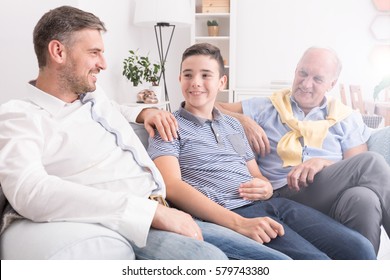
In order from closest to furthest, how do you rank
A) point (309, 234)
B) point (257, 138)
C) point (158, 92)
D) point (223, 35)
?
1. point (309, 234)
2. point (257, 138)
3. point (223, 35)
4. point (158, 92)

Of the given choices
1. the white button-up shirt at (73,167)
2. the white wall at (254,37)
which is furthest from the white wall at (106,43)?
the white button-up shirt at (73,167)

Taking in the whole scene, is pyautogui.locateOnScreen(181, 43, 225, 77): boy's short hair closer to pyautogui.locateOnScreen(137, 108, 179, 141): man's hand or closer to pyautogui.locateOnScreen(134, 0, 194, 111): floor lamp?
pyautogui.locateOnScreen(137, 108, 179, 141): man's hand

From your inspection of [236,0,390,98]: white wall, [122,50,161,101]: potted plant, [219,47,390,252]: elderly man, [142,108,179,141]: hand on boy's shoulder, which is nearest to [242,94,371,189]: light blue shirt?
[219,47,390,252]: elderly man

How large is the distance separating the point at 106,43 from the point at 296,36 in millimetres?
542

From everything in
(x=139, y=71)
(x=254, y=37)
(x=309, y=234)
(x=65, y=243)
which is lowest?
(x=309, y=234)

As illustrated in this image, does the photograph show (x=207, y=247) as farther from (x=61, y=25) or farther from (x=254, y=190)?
(x=61, y=25)

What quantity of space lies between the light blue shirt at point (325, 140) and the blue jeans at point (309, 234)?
99 millimetres

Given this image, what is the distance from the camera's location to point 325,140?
3.33 feet

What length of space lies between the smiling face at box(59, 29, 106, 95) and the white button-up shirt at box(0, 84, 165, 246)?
0.04 m

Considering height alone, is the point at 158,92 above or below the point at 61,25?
below

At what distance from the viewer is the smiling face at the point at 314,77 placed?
3.39ft

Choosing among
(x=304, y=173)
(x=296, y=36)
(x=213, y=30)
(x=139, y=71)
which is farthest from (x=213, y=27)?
(x=304, y=173)

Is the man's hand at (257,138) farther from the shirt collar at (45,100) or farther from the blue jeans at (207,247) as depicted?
the shirt collar at (45,100)

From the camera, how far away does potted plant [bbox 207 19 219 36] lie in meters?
1.23
